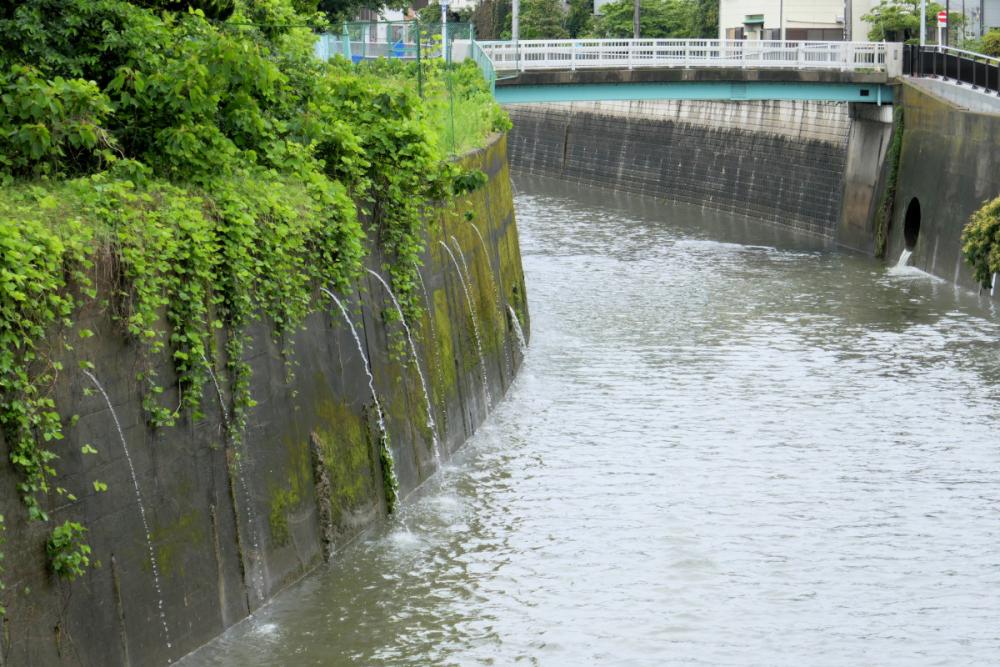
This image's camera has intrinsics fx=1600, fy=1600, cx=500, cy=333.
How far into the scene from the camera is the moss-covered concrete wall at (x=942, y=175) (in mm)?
36125

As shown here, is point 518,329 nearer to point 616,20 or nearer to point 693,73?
point 693,73

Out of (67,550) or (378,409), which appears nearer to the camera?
(67,550)

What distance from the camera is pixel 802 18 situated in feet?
238

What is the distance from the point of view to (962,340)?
28.8 m

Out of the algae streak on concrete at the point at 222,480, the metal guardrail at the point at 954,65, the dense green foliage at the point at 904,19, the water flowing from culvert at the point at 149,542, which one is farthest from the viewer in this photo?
the dense green foliage at the point at 904,19

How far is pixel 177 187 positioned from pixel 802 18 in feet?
205

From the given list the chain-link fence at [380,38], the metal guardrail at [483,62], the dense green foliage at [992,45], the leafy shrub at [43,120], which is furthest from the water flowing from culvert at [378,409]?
the dense green foliage at [992,45]

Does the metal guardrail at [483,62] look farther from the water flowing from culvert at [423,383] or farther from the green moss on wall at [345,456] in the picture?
the green moss on wall at [345,456]

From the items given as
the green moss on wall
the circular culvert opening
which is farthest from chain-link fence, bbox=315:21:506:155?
the circular culvert opening

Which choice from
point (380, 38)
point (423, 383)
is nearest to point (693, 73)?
A: point (380, 38)

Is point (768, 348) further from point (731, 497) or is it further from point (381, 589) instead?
point (381, 589)

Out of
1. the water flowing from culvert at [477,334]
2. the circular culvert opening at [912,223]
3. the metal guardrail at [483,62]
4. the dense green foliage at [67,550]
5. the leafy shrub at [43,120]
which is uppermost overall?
the leafy shrub at [43,120]

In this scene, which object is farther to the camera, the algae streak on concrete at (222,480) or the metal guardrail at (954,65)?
the metal guardrail at (954,65)

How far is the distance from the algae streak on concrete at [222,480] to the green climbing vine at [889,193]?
23.8 meters
